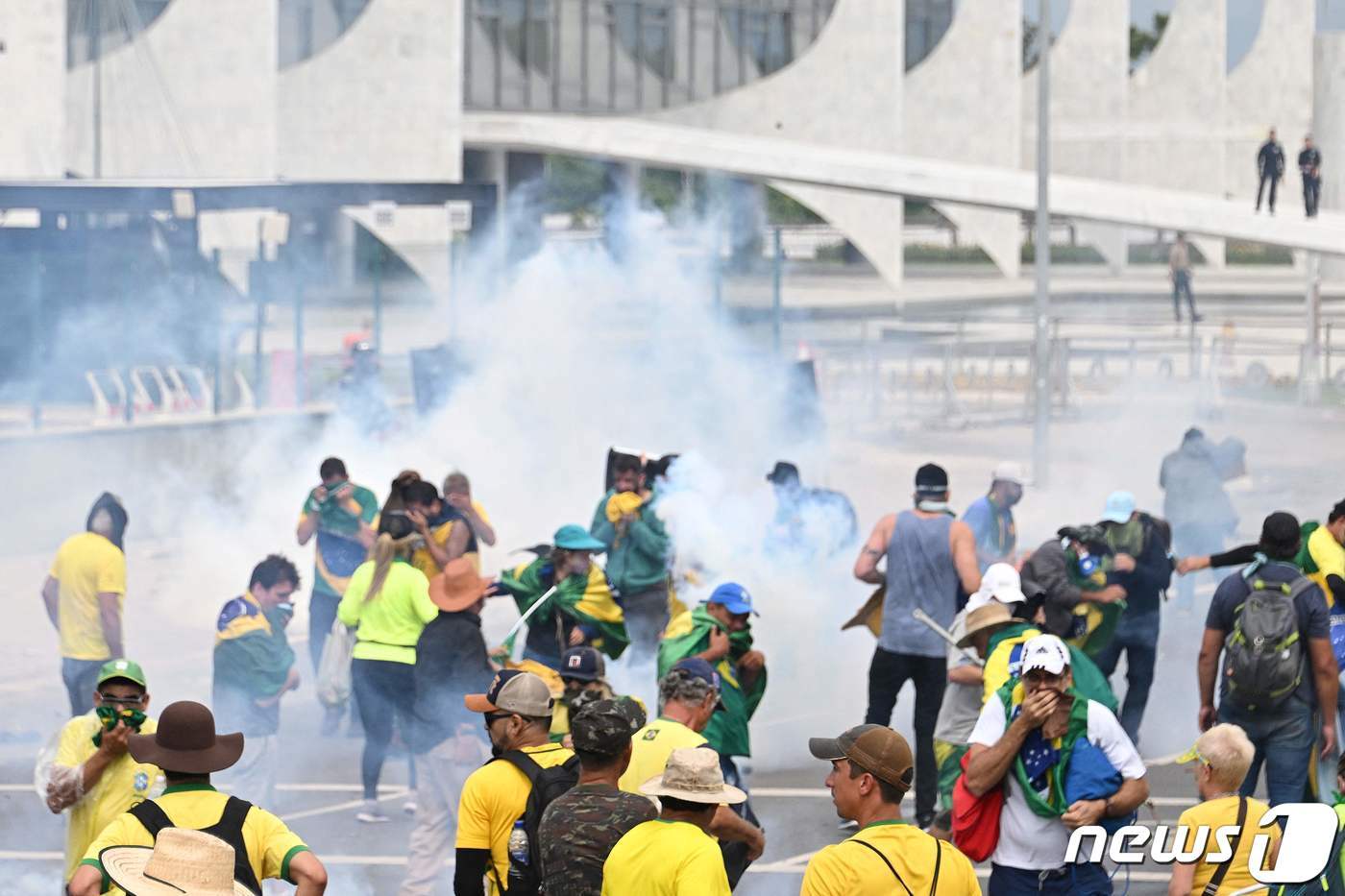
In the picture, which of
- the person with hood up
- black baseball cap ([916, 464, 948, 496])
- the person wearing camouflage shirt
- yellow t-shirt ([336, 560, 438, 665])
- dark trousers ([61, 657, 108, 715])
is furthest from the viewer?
the person with hood up

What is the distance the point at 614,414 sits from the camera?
2131cm

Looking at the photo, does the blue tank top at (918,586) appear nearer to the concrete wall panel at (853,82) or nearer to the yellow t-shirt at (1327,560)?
the yellow t-shirt at (1327,560)

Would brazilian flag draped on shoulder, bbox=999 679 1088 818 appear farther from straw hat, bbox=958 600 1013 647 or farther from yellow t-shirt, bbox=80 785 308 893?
yellow t-shirt, bbox=80 785 308 893

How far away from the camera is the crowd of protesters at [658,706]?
487 centimetres

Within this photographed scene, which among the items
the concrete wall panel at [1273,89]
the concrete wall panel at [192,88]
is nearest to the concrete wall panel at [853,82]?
the concrete wall panel at [1273,89]

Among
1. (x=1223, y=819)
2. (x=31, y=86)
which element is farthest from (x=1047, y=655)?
(x=31, y=86)

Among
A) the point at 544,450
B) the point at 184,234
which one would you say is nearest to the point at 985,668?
the point at 544,450

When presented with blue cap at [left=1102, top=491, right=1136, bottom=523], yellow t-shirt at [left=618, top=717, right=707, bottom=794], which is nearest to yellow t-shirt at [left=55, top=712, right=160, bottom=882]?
yellow t-shirt at [left=618, top=717, right=707, bottom=794]

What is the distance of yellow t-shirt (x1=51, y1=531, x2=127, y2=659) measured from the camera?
9008 millimetres

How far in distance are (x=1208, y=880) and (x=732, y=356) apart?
18188mm

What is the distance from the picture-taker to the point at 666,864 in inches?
187

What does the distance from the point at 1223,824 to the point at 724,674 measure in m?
2.20

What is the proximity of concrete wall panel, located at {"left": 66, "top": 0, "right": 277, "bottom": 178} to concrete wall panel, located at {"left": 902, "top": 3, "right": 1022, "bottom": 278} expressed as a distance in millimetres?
20262

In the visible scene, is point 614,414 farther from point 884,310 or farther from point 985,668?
point 884,310
